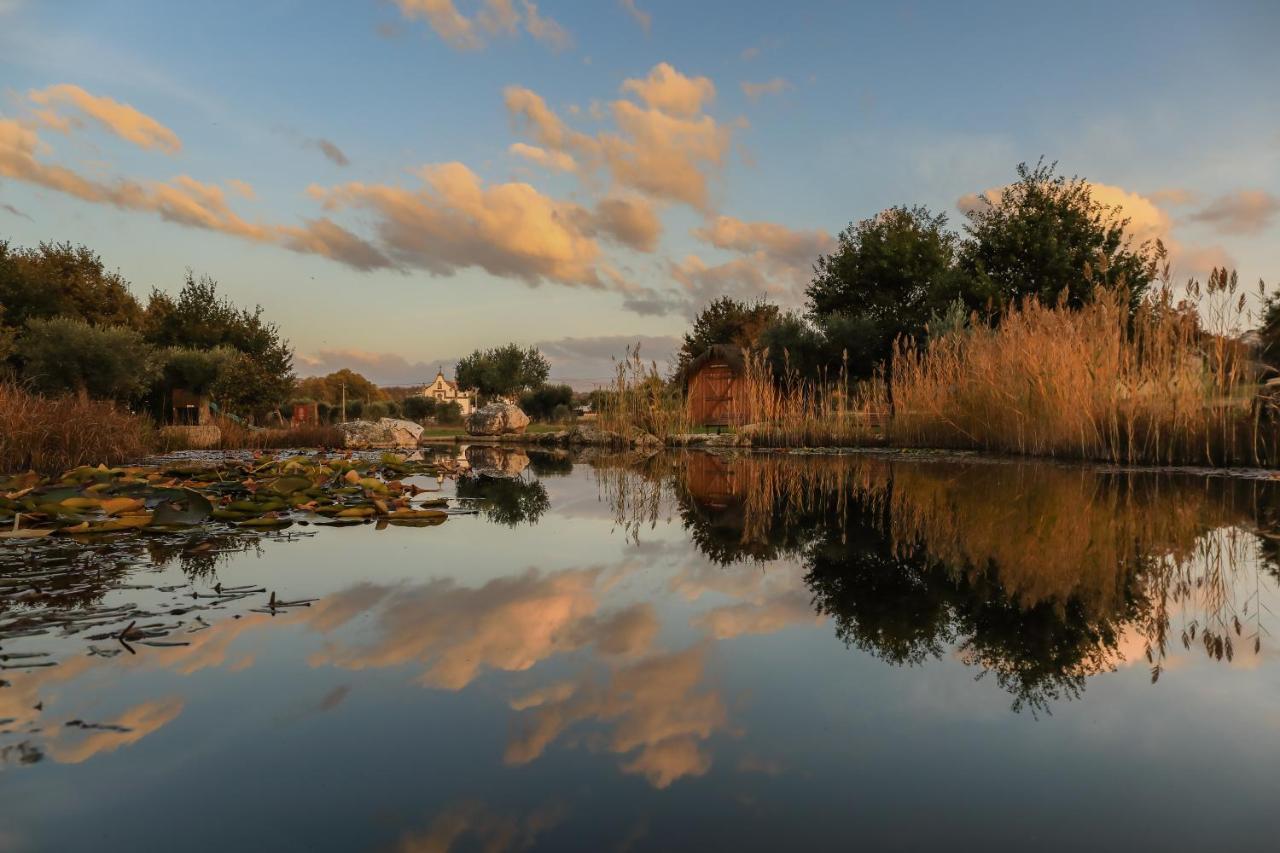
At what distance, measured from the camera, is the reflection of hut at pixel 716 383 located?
92.7ft

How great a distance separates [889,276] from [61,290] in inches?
1327

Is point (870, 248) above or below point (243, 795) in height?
above

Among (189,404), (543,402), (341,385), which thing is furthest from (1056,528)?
(341,385)

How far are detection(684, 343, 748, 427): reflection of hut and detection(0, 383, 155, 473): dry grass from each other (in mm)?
20532

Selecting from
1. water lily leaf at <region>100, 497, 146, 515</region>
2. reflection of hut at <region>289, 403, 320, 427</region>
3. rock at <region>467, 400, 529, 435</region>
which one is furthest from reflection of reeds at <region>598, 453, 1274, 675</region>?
reflection of hut at <region>289, 403, 320, 427</region>

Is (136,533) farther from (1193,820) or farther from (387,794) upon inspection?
(1193,820)

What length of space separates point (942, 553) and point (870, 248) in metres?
29.7

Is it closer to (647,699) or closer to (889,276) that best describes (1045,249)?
(889,276)

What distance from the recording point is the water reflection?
2.39 metres

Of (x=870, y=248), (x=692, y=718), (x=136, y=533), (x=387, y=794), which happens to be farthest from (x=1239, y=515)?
(x=870, y=248)

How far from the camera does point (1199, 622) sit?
2652mm

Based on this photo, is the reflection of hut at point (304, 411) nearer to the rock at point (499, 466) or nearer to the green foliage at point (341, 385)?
the rock at point (499, 466)

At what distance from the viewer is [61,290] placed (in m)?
28.6

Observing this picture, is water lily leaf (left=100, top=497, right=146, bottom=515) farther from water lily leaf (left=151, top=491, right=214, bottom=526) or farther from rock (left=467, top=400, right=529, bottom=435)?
rock (left=467, top=400, right=529, bottom=435)
